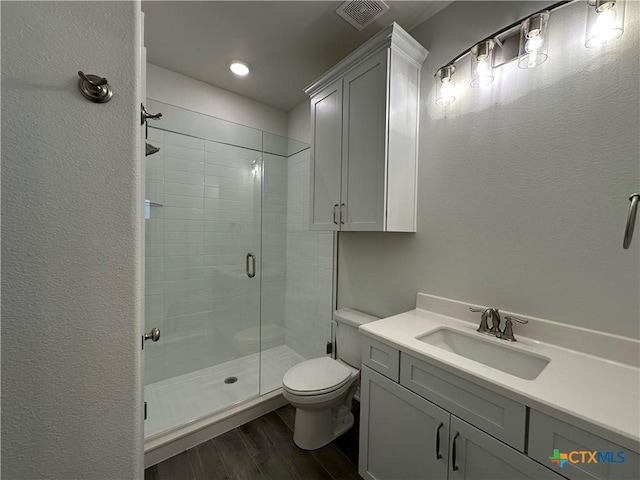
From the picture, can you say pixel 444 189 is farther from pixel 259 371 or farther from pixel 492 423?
pixel 259 371

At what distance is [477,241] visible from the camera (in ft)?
4.65

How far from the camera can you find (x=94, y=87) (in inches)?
25.2

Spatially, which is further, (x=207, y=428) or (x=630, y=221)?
(x=207, y=428)

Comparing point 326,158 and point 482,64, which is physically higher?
point 482,64

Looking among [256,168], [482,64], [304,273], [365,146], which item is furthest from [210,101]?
[482,64]

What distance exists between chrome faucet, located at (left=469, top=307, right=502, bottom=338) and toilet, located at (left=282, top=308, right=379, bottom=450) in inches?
28.9

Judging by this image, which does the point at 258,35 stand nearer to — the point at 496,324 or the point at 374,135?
the point at 374,135

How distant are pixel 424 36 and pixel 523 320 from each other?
1.74m

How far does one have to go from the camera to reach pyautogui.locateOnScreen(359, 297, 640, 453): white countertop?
70 centimetres

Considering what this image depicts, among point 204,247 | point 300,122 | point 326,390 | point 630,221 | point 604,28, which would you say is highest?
point 300,122

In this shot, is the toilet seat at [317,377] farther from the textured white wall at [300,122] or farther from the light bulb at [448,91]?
the textured white wall at [300,122]

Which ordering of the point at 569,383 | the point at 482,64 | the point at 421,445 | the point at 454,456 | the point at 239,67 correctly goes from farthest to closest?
the point at 239,67, the point at 482,64, the point at 421,445, the point at 454,456, the point at 569,383

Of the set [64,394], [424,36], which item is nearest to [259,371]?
[64,394]

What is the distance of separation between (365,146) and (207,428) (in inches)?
81.5
